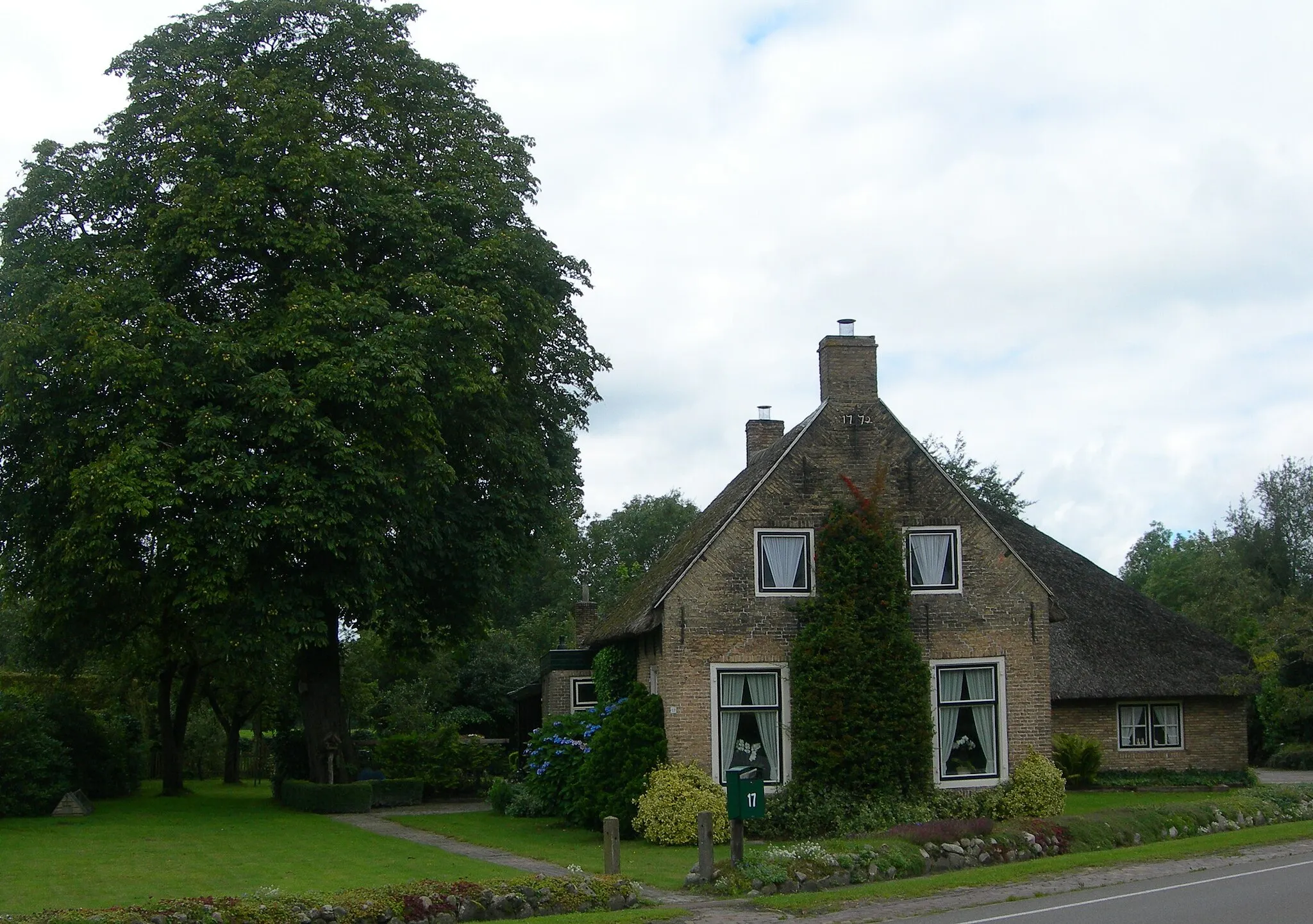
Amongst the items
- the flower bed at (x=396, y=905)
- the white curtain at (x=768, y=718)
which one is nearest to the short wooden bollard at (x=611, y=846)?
the flower bed at (x=396, y=905)

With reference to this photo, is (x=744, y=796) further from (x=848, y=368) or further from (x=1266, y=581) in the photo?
(x=1266, y=581)

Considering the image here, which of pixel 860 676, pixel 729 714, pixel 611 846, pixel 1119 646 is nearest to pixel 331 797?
pixel 729 714

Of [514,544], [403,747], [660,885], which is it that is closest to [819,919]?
[660,885]

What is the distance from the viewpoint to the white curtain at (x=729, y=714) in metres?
24.3

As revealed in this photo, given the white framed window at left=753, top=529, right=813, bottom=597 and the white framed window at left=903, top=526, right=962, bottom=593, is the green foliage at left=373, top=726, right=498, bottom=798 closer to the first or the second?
the white framed window at left=753, top=529, right=813, bottom=597

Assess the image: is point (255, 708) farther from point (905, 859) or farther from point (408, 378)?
point (905, 859)

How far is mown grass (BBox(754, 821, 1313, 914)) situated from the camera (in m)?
16.0

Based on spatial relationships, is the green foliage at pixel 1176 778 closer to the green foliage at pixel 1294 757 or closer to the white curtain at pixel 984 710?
the green foliage at pixel 1294 757

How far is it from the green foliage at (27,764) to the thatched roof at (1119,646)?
25519mm

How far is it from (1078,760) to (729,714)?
48.6ft

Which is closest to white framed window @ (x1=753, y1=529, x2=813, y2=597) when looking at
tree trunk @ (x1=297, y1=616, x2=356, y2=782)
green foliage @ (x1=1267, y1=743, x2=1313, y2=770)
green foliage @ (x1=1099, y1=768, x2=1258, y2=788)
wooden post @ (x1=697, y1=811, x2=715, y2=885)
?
wooden post @ (x1=697, y1=811, x2=715, y2=885)

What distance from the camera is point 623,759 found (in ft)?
80.3

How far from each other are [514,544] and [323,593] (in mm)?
5538

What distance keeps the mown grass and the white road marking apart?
1.78 m
